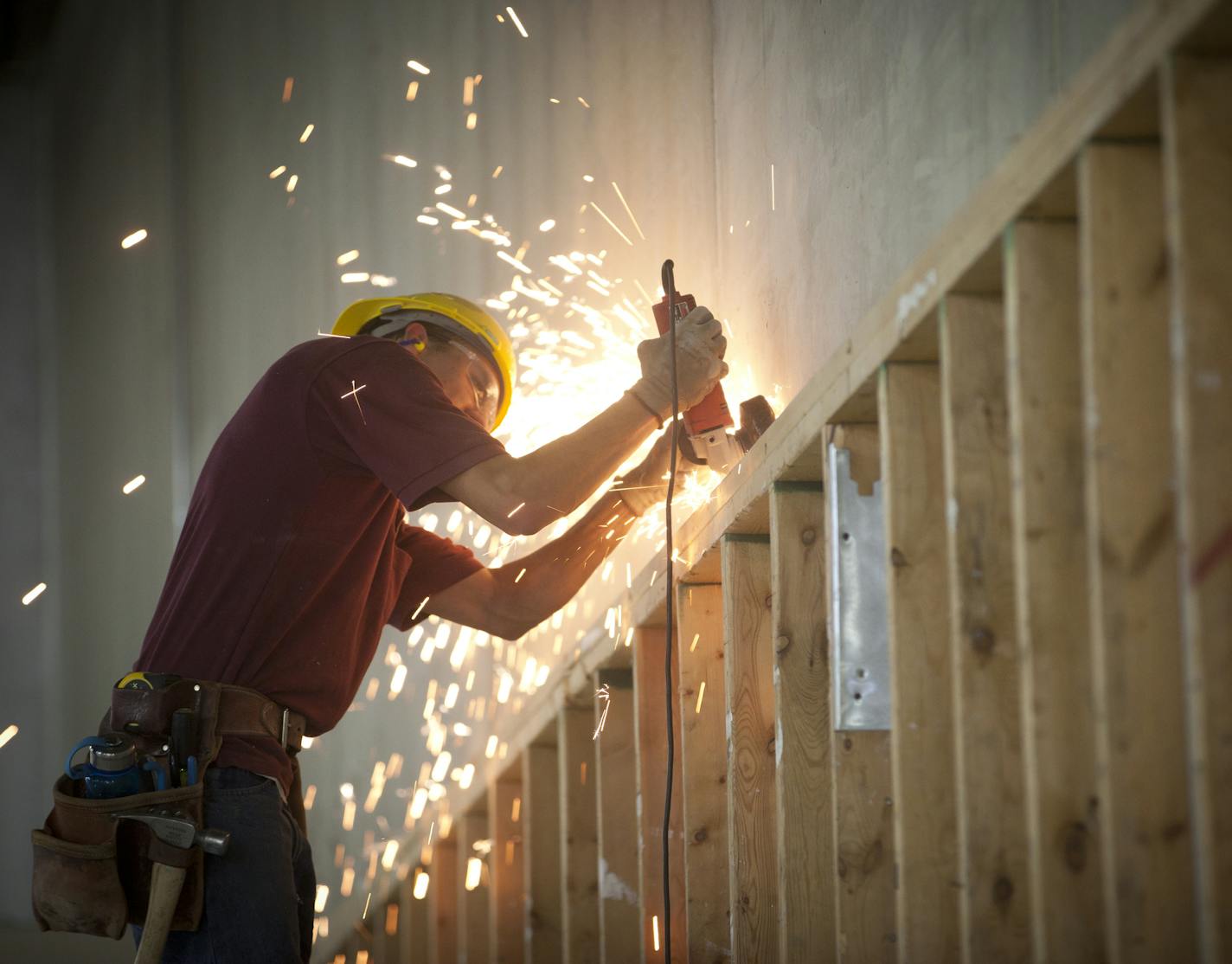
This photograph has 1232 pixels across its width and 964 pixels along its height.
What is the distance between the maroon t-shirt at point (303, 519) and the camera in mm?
1908

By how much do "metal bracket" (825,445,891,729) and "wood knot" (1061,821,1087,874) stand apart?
442mm

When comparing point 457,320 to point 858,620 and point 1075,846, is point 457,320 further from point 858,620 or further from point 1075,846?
point 1075,846

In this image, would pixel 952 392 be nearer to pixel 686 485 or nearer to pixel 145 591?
pixel 686 485

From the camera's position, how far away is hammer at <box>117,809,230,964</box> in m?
1.79

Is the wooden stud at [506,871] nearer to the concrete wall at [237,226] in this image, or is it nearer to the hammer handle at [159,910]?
the concrete wall at [237,226]

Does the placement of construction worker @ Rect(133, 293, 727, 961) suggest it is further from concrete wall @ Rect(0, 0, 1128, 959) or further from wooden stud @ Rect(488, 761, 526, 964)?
concrete wall @ Rect(0, 0, 1128, 959)

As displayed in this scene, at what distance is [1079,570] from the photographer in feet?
3.74

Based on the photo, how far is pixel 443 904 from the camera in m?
3.54

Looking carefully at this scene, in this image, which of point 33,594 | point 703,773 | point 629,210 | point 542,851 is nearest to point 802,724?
point 703,773

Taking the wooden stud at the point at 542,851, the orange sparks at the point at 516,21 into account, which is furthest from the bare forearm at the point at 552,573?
the orange sparks at the point at 516,21

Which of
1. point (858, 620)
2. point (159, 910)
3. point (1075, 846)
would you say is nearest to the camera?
point (1075, 846)

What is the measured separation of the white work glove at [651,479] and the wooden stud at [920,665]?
0.87 m

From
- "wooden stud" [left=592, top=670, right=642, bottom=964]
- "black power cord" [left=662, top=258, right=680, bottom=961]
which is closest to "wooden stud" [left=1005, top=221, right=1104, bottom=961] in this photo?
"black power cord" [left=662, top=258, right=680, bottom=961]

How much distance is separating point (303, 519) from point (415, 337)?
0.47 metres
